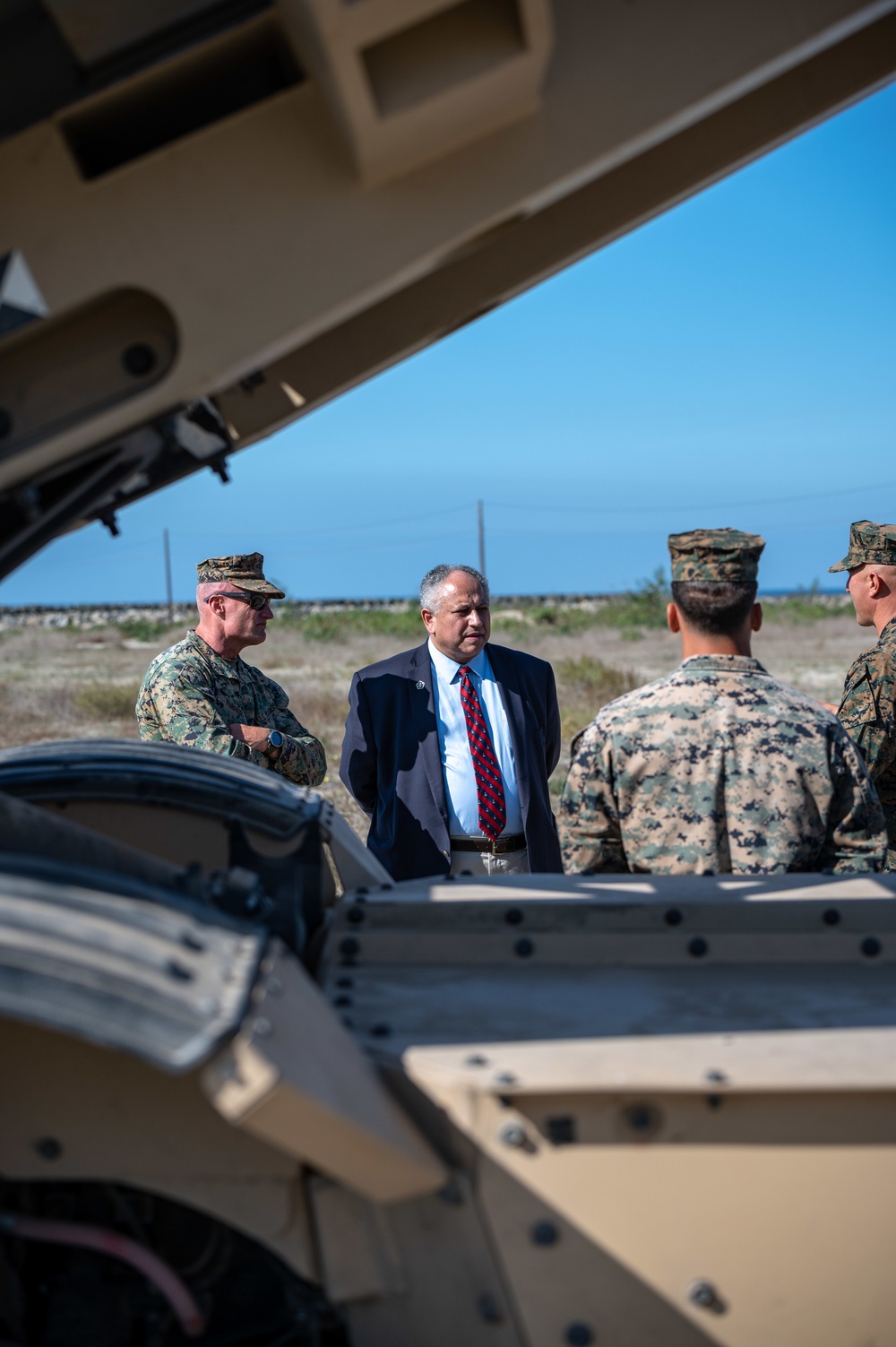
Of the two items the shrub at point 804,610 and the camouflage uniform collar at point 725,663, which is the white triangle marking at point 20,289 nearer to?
the camouflage uniform collar at point 725,663

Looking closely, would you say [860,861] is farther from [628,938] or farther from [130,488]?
[130,488]

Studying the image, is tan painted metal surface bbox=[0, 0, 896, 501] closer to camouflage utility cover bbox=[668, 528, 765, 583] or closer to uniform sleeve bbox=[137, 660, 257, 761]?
camouflage utility cover bbox=[668, 528, 765, 583]

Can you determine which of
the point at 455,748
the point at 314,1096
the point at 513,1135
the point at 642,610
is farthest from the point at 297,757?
the point at 642,610

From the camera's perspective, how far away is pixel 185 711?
4.69m

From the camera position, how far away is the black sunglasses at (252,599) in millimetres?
4973

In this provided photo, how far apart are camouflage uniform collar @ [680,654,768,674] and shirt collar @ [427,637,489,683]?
66.3 inches

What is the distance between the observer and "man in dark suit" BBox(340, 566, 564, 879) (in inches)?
179

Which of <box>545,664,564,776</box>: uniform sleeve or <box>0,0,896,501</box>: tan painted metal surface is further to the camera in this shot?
<box>545,664,564,776</box>: uniform sleeve

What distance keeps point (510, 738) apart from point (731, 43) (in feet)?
10.2

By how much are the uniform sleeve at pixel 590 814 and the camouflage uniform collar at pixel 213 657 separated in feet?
7.03

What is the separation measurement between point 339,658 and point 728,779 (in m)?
25.0

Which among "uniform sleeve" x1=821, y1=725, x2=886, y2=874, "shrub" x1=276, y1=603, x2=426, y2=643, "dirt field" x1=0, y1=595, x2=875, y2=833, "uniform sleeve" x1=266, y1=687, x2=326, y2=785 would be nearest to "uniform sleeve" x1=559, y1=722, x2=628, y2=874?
"uniform sleeve" x1=821, y1=725, x2=886, y2=874

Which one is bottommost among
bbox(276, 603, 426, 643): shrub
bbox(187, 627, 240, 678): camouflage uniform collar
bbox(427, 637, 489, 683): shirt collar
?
bbox(427, 637, 489, 683): shirt collar

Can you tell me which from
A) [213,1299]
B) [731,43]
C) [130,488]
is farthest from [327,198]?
[213,1299]
